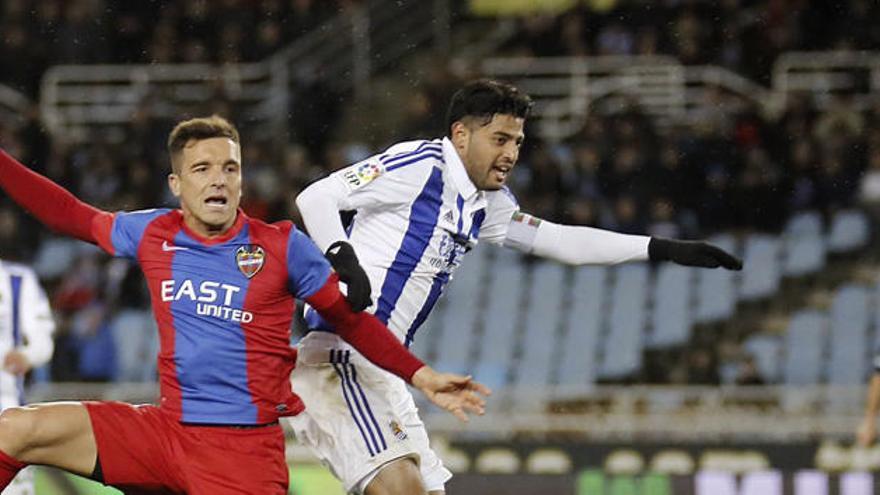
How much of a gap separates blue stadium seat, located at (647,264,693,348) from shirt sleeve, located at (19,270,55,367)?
6.89m

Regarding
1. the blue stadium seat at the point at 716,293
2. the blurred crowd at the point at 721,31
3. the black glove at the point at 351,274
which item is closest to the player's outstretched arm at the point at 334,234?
the black glove at the point at 351,274

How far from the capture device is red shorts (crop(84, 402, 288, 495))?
540 centimetres

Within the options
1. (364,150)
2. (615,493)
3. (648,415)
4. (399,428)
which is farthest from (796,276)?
(399,428)

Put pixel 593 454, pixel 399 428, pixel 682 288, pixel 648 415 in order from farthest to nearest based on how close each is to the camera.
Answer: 1. pixel 682 288
2. pixel 648 415
3. pixel 593 454
4. pixel 399 428

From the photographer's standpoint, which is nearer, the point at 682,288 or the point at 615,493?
the point at 615,493

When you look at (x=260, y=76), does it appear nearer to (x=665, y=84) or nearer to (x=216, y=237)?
(x=665, y=84)

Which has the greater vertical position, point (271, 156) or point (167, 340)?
point (271, 156)

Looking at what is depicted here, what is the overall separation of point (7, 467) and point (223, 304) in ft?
2.70

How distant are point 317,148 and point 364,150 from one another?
23.2 inches

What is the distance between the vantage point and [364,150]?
623 inches

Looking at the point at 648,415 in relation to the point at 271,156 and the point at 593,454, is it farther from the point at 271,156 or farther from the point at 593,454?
the point at 271,156

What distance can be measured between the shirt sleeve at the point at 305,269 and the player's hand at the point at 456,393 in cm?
50

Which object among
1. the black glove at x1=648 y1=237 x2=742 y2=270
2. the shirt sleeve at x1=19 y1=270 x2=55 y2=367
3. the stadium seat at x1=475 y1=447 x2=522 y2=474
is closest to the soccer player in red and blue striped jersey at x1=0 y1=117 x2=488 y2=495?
the black glove at x1=648 y1=237 x2=742 y2=270

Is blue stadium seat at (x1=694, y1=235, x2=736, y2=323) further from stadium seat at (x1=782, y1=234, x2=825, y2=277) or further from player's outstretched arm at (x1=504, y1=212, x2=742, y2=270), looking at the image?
player's outstretched arm at (x1=504, y1=212, x2=742, y2=270)
